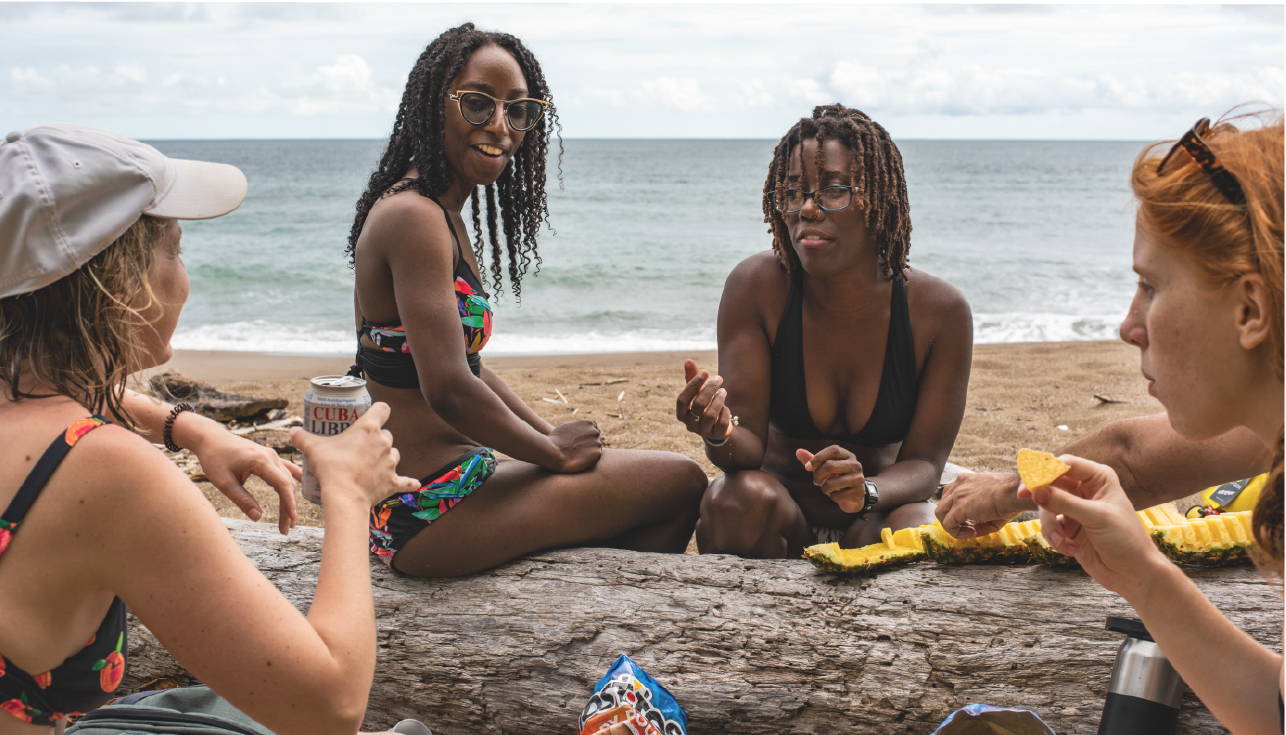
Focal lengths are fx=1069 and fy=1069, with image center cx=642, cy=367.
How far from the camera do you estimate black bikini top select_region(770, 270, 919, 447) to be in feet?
11.6

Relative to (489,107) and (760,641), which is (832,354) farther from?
(489,107)

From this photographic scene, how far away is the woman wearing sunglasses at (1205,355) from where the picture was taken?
5.56 ft

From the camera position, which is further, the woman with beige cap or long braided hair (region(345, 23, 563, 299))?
Result: long braided hair (region(345, 23, 563, 299))

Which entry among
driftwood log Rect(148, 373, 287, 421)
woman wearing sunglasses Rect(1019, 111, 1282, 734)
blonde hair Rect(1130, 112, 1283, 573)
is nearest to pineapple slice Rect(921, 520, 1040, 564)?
woman wearing sunglasses Rect(1019, 111, 1282, 734)

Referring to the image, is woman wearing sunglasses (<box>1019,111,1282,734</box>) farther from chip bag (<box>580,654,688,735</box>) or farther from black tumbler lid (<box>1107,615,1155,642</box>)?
chip bag (<box>580,654,688,735</box>)

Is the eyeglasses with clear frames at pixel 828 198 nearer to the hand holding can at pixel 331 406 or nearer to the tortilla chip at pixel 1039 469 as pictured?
the tortilla chip at pixel 1039 469

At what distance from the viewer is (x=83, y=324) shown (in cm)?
184

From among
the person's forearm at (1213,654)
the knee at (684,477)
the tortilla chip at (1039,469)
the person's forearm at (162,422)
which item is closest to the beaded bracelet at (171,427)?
the person's forearm at (162,422)

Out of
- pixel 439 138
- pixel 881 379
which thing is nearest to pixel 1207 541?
pixel 881 379

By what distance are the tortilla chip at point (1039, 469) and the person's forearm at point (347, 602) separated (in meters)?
1.27

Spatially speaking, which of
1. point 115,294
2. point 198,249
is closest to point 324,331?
point 198,249

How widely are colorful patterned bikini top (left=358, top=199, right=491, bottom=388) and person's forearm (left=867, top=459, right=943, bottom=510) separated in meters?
1.33

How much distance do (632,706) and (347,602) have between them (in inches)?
46.3

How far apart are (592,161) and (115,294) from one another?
5729 centimetres
